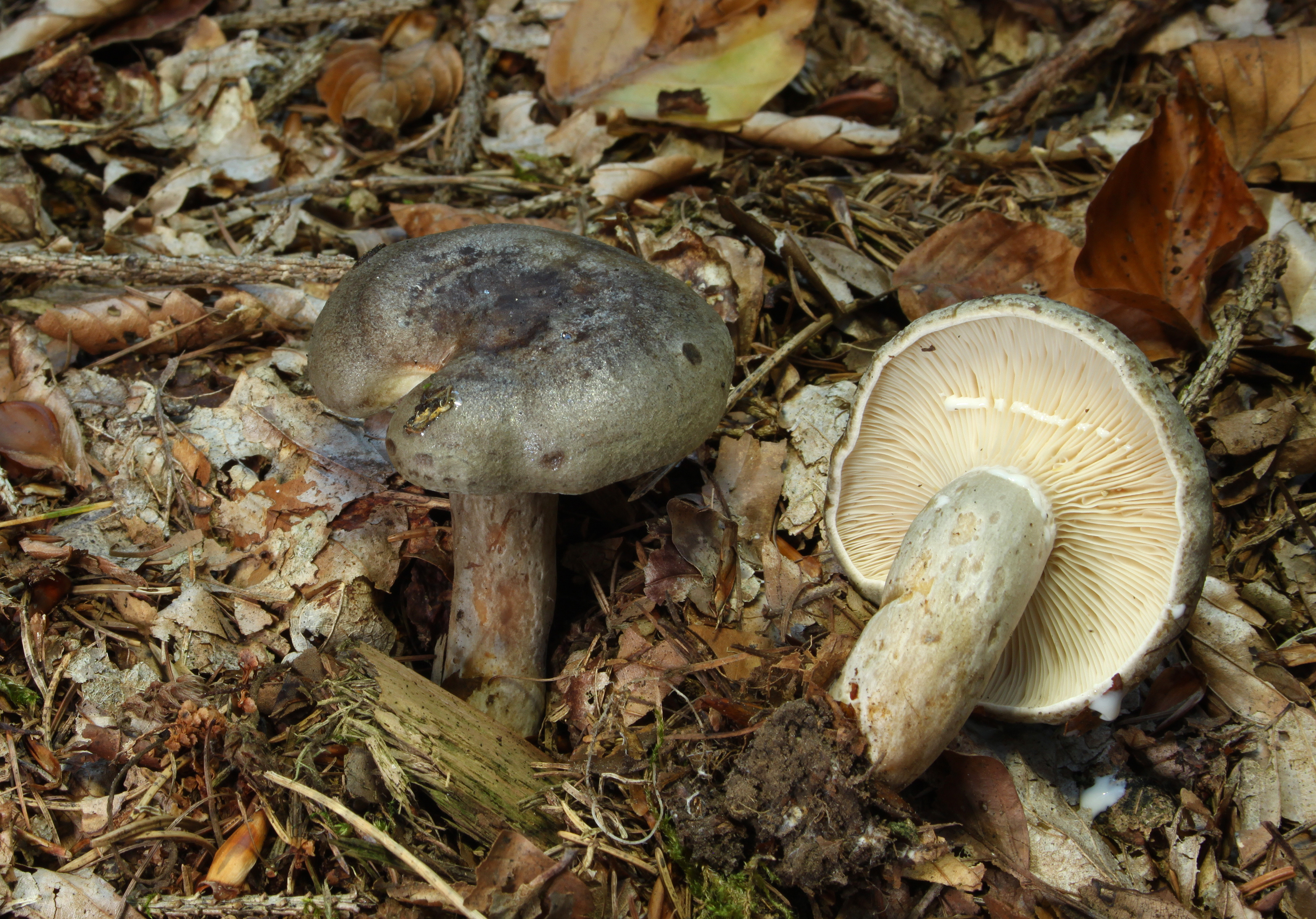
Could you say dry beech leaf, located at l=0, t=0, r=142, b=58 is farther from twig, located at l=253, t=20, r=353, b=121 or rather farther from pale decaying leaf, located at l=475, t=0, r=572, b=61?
pale decaying leaf, located at l=475, t=0, r=572, b=61

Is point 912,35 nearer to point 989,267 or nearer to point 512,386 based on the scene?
point 989,267

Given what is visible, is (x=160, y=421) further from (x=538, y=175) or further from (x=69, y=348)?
(x=538, y=175)

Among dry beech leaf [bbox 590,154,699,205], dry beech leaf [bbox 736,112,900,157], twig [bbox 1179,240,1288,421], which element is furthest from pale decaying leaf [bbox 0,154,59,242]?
twig [bbox 1179,240,1288,421]

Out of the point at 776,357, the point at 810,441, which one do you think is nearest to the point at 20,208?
the point at 776,357

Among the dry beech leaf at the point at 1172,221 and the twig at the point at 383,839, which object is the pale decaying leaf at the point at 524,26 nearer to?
the dry beech leaf at the point at 1172,221

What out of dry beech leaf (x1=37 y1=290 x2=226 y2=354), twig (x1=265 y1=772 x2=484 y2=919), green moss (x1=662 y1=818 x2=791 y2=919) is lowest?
green moss (x1=662 y1=818 x2=791 y2=919)

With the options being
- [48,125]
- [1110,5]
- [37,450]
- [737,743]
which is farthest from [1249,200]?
[48,125]
